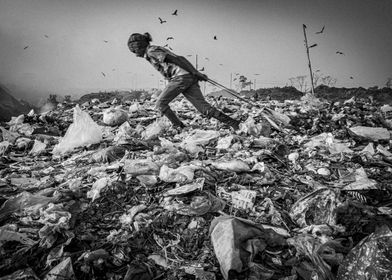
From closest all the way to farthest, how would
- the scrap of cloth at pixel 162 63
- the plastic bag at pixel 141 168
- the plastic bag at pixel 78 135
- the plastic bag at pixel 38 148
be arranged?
the plastic bag at pixel 141 168, the plastic bag at pixel 78 135, the plastic bag at pixel 38 148, the scrap of cloth at pixel 162 63

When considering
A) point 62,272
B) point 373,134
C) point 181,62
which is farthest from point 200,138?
point 373,134

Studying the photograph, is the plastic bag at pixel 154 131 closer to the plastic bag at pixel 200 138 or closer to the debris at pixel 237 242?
the plastic bag at pixel 200 138

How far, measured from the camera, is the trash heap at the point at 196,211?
103 cm

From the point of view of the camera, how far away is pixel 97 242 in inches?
48.1

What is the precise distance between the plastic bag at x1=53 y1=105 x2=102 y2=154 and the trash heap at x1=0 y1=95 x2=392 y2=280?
0.04ft

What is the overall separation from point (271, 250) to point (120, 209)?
3.12 ft

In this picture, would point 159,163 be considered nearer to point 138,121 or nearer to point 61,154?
point 61,154

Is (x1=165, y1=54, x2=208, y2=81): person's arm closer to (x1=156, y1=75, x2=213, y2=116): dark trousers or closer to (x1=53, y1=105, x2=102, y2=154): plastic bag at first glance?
(x1=156, y1=75, x2=213, y2=116): dark trousers

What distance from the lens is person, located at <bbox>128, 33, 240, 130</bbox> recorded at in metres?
2.95

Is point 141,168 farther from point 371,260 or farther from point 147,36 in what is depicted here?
point 147,36

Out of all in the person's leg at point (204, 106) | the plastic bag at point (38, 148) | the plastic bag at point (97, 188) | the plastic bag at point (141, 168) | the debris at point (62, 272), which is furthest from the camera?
the person's leg at point (204, 106)

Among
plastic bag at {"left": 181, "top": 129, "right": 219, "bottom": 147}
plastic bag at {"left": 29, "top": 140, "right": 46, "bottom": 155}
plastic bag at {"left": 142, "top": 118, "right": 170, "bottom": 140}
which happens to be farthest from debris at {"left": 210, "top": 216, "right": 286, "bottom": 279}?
plastic bag at {"left": 29, "top": 140, "right": 46, "bottom": 155}

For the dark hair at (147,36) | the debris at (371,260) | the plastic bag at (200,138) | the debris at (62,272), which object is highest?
the dark hair at (147,36)

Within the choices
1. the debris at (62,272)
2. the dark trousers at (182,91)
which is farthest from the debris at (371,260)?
the dark trousers at (182,91)
